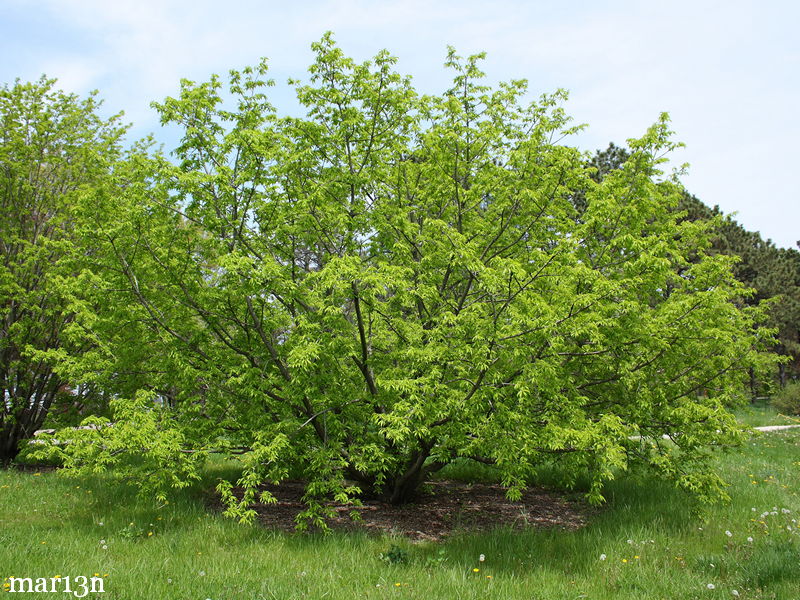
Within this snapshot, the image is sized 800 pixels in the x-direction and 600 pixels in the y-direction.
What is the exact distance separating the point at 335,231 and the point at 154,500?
15.8ft

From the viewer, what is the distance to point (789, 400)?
78.2ft

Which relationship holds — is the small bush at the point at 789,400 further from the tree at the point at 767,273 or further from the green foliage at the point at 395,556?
the green foliage at the point at 395,556

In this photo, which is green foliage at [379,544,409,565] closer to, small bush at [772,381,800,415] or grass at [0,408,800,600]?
grass at [0,408,800,600]

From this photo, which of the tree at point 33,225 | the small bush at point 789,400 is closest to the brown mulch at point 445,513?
the tree at point 33,225

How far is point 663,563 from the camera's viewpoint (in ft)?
19.0

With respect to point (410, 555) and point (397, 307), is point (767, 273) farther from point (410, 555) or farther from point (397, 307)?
point (410, 555)

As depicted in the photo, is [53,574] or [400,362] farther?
[400,362]

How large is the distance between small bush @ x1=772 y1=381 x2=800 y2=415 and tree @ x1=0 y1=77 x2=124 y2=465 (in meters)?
26.4

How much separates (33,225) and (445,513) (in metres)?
10.4

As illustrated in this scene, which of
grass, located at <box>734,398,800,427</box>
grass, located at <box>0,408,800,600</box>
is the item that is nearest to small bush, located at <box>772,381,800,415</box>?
grass, located at <box>734,398,800,427</box>

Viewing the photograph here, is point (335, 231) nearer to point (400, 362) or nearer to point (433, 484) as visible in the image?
point (400, 362)

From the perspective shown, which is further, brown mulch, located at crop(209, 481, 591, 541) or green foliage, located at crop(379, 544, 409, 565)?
brown mulch, located at crop(209, 481, 591, 541)

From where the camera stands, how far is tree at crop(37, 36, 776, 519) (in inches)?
248

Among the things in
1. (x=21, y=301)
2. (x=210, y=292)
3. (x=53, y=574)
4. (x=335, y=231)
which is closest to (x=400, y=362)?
(x=335, y=231)
